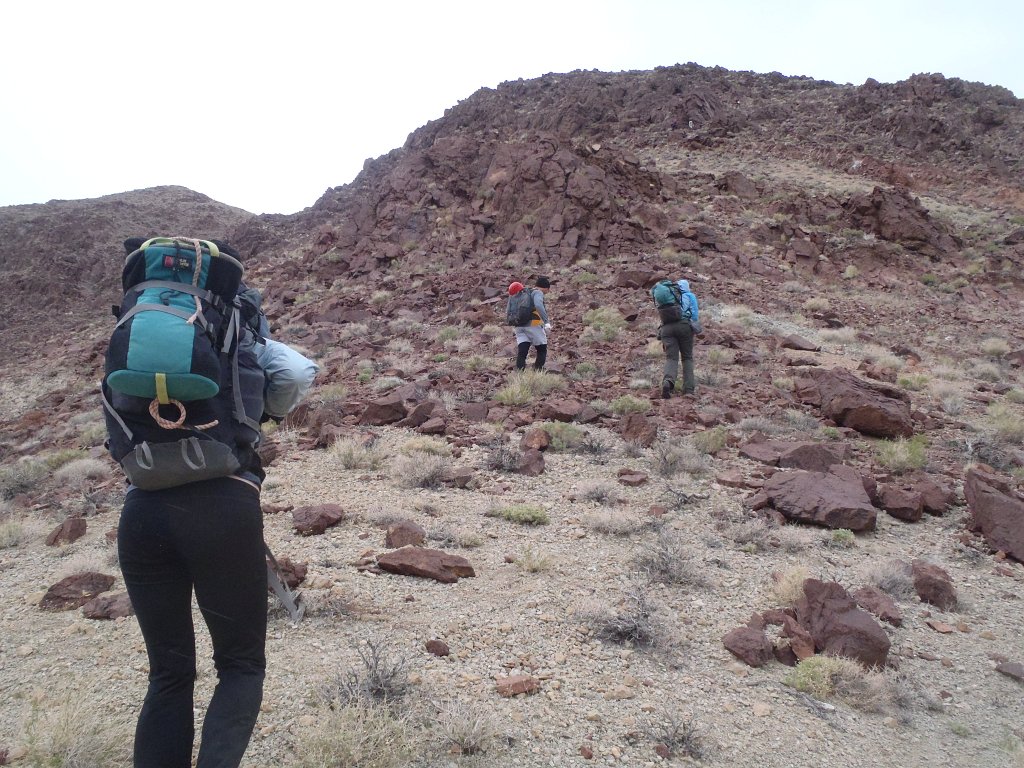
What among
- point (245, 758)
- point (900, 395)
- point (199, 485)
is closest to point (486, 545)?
point (245, 758)

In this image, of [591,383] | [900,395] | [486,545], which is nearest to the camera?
[486,545]

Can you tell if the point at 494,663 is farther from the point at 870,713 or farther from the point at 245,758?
the point at 870,713

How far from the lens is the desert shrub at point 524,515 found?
5.27 metres

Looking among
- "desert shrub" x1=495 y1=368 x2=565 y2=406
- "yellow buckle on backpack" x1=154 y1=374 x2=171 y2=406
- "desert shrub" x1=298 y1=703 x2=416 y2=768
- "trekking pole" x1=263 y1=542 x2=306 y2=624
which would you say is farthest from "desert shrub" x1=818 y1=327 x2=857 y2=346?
"yellow buckle on backpack" x1=154 y1=374 x2=171 y2=406

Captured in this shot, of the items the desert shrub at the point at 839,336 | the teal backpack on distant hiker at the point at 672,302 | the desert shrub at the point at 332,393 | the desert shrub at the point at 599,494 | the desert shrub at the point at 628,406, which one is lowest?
the desert shrub at the point at 599,494

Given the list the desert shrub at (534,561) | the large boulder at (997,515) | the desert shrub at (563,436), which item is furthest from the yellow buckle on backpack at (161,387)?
the large boulder at (997,515)

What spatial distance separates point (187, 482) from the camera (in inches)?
76.7

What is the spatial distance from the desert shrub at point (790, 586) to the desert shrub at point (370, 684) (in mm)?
2341

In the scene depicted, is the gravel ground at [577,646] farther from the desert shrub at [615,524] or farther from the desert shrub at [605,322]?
the desert shrub at [605,322]

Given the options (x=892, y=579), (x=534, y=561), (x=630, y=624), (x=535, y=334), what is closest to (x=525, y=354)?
(x=535, y=334)

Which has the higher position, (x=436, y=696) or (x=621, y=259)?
(x=621, y=259)

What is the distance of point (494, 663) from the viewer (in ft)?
11.1

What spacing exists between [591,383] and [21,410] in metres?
14.9

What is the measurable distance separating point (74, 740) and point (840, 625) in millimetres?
3597
